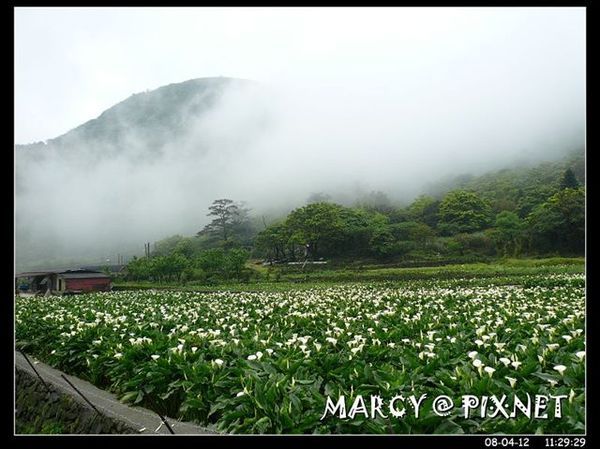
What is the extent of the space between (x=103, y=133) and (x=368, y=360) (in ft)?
111

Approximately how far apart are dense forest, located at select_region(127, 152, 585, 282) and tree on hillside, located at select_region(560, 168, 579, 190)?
8 cm

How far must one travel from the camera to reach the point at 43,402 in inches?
213

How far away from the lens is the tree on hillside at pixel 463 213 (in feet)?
119

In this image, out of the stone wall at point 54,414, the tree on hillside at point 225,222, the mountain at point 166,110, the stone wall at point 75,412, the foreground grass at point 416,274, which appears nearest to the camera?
the stone wall at point 75,412

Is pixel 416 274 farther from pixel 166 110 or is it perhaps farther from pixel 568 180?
pixel 166 110

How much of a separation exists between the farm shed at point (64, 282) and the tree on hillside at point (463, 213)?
26.6 metres

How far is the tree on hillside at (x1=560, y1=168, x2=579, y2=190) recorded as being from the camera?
29087 millimetres

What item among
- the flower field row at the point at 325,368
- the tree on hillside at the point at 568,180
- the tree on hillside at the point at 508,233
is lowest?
the flower field row at the point at 325,368

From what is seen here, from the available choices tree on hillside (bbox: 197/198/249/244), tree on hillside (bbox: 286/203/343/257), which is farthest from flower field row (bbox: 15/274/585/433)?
tree on hillside (bbox: 197/198/249/244)

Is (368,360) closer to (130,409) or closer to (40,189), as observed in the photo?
(130,409)

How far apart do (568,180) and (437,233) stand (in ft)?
37.8

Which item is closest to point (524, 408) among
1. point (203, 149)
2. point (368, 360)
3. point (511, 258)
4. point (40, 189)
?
point (368, 360)

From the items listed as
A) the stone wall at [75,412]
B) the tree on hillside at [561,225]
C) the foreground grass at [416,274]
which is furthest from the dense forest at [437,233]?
the stone wall at [75,412]

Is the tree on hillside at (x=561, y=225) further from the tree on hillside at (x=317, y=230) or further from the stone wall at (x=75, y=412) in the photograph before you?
the stone wall at (x=75, y=412)
